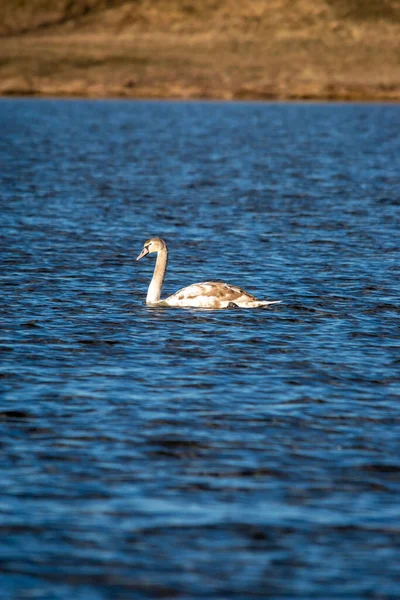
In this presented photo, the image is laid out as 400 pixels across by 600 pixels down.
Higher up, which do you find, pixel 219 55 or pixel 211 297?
pixel 219 55

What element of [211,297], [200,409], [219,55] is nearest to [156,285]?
[211,297]

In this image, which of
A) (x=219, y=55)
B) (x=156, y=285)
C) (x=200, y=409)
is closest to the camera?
(x=200, y=409)

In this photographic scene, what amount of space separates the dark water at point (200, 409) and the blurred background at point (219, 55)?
360 feet

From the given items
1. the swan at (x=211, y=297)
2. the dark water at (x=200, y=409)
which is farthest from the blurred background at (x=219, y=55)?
the swan at (x=211, y=297)

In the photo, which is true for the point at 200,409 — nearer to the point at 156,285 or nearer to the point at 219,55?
the point at 156,285

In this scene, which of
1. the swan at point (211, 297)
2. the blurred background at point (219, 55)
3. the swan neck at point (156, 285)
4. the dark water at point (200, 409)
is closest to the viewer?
the dark water at point (200, 409)

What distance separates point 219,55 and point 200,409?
156 metres

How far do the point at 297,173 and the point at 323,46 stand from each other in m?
133

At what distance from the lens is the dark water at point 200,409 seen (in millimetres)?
9305

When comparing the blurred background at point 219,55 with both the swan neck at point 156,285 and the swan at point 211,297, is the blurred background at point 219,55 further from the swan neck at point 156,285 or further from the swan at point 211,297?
the swan at point 211,297

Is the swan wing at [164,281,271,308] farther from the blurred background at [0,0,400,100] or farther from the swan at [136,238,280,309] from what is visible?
the blurred background at [0,0,400,100]

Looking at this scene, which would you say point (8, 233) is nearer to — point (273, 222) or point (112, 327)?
point (273, 222)

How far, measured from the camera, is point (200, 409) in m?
13.3

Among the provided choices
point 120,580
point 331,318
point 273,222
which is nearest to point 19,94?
point 273,222
